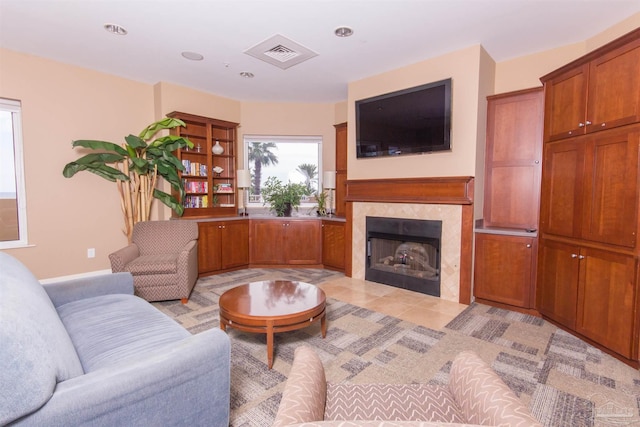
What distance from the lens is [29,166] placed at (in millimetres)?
3822

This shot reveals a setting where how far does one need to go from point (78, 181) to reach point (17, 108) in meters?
0.99

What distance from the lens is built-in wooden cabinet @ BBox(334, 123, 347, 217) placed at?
5.18m

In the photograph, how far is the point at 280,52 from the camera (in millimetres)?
3646

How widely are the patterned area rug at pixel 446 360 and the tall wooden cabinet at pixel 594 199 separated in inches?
11.2

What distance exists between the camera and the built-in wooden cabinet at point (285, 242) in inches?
201

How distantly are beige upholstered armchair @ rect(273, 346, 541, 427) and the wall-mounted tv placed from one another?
2884 mm

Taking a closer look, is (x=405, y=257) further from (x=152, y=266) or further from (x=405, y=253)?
(x=152, y=266)

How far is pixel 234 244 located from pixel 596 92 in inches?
176

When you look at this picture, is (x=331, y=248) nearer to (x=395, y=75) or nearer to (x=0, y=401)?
(x=395, y=75)

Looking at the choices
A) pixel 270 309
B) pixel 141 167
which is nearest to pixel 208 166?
pixel 141 167

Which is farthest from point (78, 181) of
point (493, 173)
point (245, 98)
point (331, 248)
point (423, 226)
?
point (493, 173)

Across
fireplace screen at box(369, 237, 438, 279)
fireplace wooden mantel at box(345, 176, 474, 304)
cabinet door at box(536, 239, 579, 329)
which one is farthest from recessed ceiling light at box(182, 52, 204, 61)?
cabinet door at box(536, 239, 579, 329)

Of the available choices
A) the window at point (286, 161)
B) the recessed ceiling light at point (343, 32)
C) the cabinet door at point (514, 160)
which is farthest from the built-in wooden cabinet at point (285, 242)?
the recessed ceiling light at point (343, 32)

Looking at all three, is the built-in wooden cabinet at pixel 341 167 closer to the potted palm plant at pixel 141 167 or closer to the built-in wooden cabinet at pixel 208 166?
the built-in wooden cabinet at pixel 208 166
